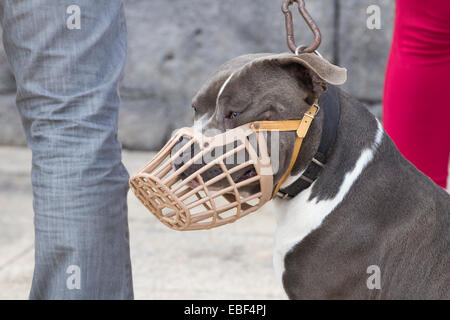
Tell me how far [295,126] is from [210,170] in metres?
0.27

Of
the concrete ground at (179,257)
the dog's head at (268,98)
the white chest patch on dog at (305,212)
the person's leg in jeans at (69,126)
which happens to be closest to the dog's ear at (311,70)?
the dog's head at (268,98)

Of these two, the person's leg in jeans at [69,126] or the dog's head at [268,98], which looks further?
the dog's head at [268,98]

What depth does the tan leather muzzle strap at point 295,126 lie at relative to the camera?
1.85 metres

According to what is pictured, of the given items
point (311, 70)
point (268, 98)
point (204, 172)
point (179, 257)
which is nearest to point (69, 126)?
point (204, 172)

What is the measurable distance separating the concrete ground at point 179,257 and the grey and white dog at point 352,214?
87cm

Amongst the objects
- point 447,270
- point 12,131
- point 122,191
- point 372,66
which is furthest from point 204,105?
point 12,131

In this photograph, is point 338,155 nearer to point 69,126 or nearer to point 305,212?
point 305,212

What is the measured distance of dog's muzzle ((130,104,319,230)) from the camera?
70.6 inches

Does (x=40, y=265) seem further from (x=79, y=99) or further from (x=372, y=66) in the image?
(x=372, y=66)

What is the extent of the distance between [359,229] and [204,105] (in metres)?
0.57

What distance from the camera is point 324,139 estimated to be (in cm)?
194

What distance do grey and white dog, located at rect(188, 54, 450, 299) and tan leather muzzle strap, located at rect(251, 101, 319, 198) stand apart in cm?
2

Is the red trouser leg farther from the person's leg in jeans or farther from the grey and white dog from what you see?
the person's leg in jeans

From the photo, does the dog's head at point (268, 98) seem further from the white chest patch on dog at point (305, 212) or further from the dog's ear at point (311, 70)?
the white chest patch on dog at point (305, 212)
